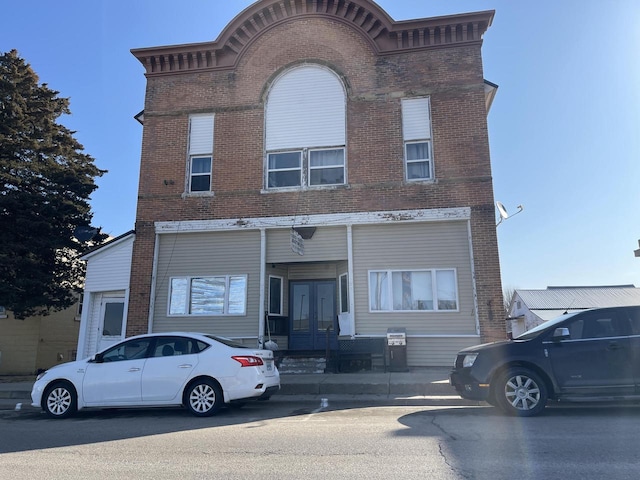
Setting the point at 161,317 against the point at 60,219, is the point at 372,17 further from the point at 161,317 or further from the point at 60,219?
the point at 60,219

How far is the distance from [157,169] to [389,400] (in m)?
10.2

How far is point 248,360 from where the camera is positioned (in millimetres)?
8414

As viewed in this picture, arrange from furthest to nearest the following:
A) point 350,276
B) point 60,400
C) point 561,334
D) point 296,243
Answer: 1. point 350,276
2. point 296,243
3. point 60,400
4. point 561,334

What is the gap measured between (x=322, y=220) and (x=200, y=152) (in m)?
4.57

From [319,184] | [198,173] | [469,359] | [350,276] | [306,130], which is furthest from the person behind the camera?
[198,173]

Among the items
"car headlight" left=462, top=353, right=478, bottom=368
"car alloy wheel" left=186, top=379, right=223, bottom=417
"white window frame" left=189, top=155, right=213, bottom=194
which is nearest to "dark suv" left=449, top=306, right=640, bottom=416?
"car headlight" left=462, top=353, right=478, bottom=368

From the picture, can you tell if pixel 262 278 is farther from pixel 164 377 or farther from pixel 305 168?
pixel 164 377

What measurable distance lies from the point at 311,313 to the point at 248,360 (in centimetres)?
651

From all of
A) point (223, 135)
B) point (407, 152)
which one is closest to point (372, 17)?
point (407, 152)

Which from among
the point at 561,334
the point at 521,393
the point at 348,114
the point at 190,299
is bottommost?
the point at 521,393

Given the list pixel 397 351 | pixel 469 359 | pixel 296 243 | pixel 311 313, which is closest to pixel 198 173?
pixel 296 243

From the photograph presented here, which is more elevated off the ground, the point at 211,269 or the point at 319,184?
the point at 319,184

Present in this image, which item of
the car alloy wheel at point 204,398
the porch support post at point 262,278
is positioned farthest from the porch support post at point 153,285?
the car alloy wheel at point 204,398

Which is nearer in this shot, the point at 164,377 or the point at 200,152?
the point at 164,377
